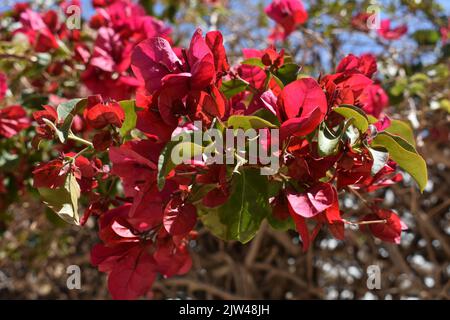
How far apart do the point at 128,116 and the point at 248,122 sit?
0.15 meters

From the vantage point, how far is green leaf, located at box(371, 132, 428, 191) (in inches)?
20.8

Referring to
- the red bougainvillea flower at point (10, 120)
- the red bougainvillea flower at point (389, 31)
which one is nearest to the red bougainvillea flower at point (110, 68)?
the red bougainvillea flower at point (10, 120)

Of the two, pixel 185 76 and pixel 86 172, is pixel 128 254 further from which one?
pixel 185 76

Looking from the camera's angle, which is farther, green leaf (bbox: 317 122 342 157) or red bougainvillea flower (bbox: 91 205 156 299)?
red bougainvillea flower (bbox: 91 205 156 299)

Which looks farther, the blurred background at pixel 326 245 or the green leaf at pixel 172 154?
the blurred background at pixel 326 245

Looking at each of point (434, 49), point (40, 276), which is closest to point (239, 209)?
point (434, 49)

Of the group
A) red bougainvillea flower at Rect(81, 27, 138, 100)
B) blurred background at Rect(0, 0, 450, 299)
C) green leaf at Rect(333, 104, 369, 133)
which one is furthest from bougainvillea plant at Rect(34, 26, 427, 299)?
blurred background at Rect(0, 0, 450, 299)

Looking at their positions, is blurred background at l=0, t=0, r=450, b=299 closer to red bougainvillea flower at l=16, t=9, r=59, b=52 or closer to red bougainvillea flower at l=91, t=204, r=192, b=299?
red bougainvillea flower at l=16, t=9, r=59, b=52

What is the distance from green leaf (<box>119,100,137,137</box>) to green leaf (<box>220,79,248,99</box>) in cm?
10

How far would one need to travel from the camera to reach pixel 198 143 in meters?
0.48

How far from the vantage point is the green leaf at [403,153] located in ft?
1.73

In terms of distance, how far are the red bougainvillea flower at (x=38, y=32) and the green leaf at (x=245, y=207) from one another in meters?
0.58

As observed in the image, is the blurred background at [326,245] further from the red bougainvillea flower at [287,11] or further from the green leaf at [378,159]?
the green leaf at [378,159]
